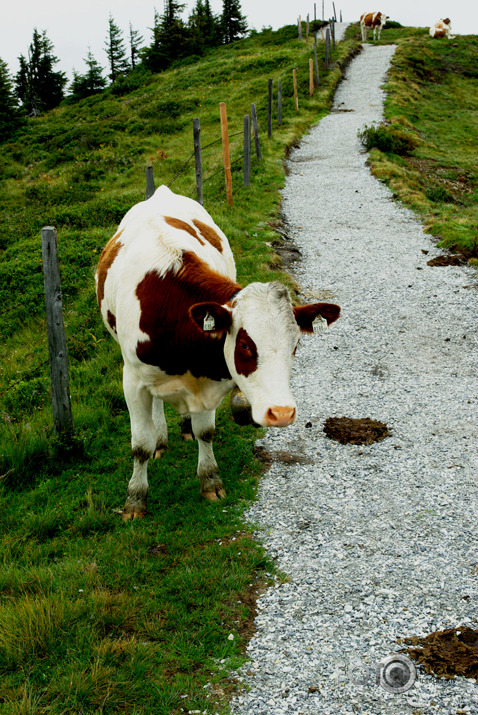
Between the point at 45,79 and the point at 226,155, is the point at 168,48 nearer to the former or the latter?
the point at 45,79

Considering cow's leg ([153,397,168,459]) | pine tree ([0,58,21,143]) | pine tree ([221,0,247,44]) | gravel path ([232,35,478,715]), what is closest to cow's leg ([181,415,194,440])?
cow's leg ([153,397,168,459])

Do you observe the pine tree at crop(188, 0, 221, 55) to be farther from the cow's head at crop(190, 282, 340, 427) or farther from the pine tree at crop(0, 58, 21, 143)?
the cow's head at crop(190, 282, 340, 427)

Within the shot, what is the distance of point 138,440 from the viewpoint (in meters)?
5.22

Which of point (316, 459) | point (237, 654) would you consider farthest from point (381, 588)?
point (316, 459)

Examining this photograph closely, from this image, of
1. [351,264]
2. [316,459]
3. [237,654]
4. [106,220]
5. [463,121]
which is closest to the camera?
[237,654]

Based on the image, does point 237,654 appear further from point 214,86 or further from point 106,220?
point 214,86

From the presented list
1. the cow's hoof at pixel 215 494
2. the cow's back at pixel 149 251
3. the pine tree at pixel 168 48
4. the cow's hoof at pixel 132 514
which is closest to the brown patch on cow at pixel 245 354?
the cow's back at pixel 149 251

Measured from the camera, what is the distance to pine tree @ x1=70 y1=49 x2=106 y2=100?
173 ft

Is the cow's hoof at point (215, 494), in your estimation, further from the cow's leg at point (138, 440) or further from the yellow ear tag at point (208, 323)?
the yellow ear tag at point (208, 323)

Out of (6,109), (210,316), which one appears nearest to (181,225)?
(210,316)

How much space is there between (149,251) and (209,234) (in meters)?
1.17

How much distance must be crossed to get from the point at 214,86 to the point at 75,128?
9730 millimetres

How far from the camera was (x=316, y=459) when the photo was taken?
19.9 feet

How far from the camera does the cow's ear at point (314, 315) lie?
4.24m
